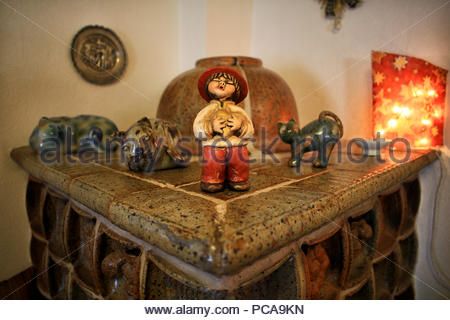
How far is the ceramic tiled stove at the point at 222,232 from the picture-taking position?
1.29ft

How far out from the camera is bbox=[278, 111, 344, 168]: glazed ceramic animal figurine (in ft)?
2.44

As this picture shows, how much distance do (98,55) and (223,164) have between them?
1005mm

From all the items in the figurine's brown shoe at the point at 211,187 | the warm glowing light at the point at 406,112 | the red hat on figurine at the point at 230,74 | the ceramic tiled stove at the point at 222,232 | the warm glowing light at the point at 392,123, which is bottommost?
the ceramic tiled stove at the point at 222,232

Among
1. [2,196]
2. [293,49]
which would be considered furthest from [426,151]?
[2,196]

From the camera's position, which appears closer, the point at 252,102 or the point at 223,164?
the point at 223,164

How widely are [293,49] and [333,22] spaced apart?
227 millimetres

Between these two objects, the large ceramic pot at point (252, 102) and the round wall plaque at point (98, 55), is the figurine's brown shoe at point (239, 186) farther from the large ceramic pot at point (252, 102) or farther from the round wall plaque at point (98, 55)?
the round wall plaque at point (98, 55)

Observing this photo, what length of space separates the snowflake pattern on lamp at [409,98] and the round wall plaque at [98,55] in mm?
1178

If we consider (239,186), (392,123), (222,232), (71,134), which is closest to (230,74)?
(239,186)

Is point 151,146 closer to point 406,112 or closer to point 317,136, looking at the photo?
point 317,136

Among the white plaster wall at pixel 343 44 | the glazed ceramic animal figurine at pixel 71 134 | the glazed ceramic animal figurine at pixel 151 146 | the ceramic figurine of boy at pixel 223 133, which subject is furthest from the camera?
the white plaster wall at pixel 343 44

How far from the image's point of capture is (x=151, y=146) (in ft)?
2.37

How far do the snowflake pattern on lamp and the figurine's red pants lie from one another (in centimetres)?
79

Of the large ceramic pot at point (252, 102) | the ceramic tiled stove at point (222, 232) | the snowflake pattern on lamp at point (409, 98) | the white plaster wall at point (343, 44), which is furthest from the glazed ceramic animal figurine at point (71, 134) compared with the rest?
the snowflake pattern on lamp at point (409, 98)
